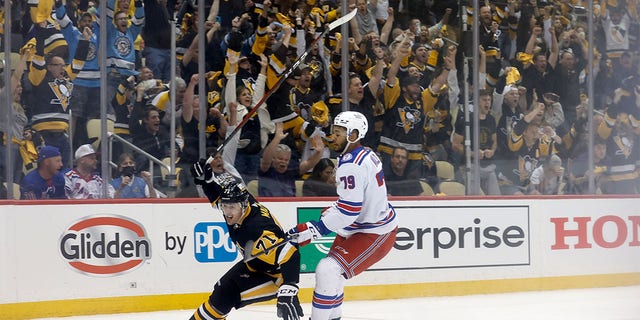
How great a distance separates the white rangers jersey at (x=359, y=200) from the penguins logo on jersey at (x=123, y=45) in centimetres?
333

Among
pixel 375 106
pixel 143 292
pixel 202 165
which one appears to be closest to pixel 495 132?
pixel 375 106

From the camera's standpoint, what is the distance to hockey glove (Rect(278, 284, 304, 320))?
5.75 meters

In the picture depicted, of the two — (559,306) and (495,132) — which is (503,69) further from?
(559,306)

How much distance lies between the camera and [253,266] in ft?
19.5

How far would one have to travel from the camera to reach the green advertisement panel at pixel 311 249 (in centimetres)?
906

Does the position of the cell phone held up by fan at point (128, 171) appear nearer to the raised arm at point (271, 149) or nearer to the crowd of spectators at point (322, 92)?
the crowd of spectators at point (322, 92)

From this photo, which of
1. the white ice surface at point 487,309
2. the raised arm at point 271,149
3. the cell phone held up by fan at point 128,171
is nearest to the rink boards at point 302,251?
the white ice surface at point 487,309

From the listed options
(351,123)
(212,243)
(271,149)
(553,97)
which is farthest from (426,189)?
(351,123)

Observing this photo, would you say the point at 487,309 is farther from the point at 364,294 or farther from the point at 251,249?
the point at 251,249

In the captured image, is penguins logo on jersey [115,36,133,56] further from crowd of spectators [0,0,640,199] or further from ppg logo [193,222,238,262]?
ppg logo [193,222,238,262]

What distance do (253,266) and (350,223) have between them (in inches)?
24.1

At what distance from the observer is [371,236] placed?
590 cm

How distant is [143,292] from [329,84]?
2.60 m

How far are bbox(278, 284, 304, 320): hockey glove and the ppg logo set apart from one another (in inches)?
113
